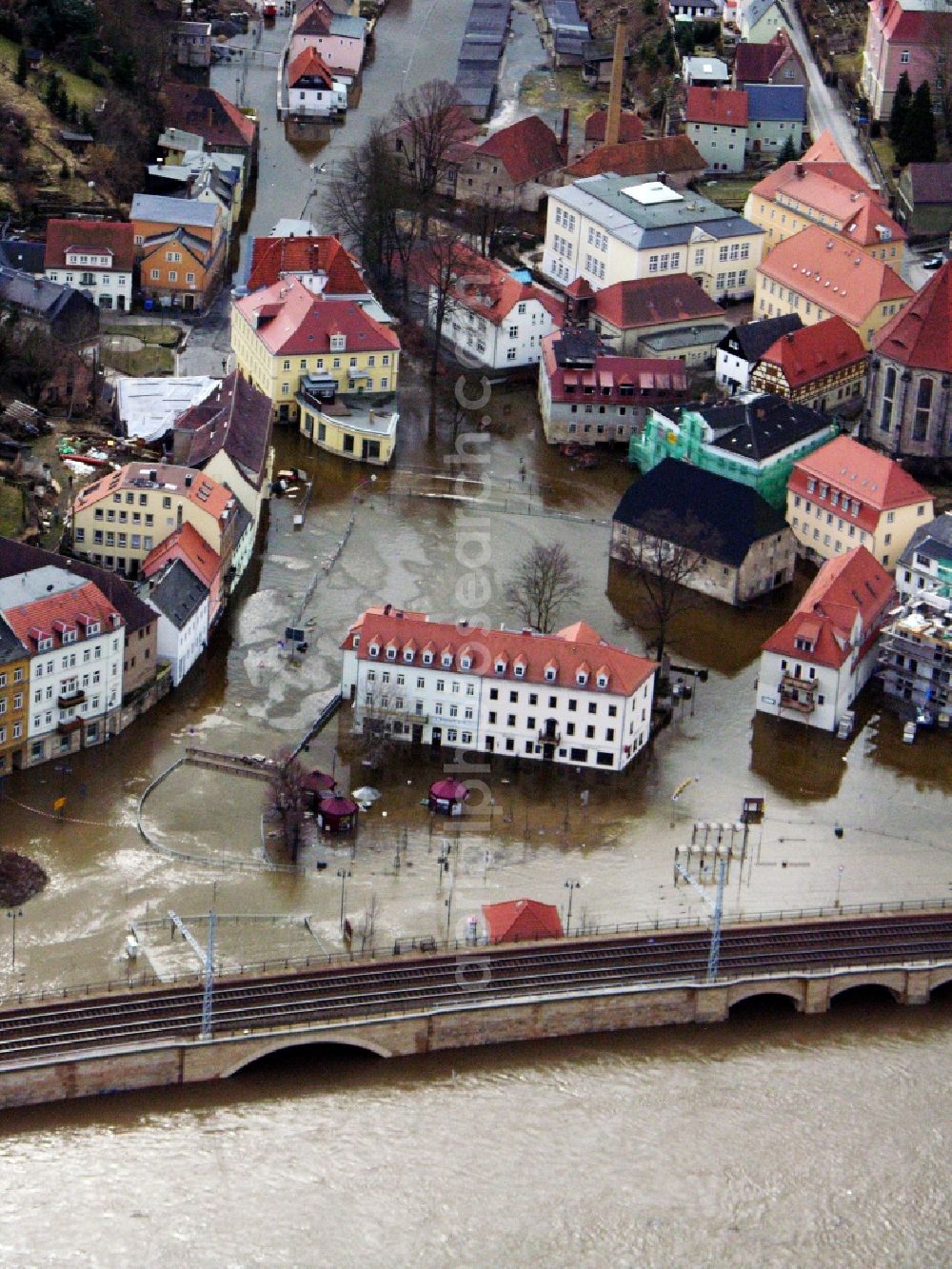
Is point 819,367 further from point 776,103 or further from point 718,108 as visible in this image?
point 776,103

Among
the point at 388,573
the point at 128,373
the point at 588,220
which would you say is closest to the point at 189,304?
the point at 128,373

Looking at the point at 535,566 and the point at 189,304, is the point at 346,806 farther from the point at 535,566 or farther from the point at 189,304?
the point at 189,304

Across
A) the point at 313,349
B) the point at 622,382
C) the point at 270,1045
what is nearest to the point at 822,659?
the point at 622,382

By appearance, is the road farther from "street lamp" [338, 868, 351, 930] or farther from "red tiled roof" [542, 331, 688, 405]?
"street lamp" [338, 868, 351, 930]

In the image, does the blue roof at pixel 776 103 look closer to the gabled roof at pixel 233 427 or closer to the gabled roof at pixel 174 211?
the gabled roof at pixel 174 211

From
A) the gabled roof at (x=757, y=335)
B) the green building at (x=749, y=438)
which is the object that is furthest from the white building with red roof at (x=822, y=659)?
the gabled roof at (x=757, y=335)
